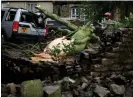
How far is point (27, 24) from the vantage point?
305 cm

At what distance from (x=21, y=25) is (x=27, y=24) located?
56mm

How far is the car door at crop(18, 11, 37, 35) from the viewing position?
2.96 metres

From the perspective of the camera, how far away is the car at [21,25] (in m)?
2.96

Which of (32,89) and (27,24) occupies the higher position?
(27,24)

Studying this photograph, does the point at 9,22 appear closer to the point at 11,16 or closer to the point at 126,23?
the point at 11,16

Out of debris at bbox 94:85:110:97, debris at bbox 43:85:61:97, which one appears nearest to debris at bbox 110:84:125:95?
debris at bbox 94:85:110:97

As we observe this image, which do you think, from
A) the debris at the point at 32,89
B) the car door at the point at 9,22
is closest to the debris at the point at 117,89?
the debris at the point at 32,89

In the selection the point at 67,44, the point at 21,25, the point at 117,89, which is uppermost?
the point at 21,25

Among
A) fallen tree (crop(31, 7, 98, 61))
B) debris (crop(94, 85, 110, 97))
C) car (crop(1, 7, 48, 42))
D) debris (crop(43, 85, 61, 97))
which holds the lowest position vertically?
debris (crop(94, 85, 110, 97))

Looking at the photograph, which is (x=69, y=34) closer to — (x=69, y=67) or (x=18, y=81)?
(x=69, y=67)

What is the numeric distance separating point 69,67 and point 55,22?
0.48 meters

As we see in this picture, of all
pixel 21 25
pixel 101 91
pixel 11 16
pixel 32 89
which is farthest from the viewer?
pixel 11 16

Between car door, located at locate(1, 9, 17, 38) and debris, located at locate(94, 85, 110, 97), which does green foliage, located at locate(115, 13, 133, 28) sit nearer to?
debris, located at locate(94, 85, 110, 97)

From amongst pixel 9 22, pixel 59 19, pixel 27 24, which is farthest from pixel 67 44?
pixel 9 22
